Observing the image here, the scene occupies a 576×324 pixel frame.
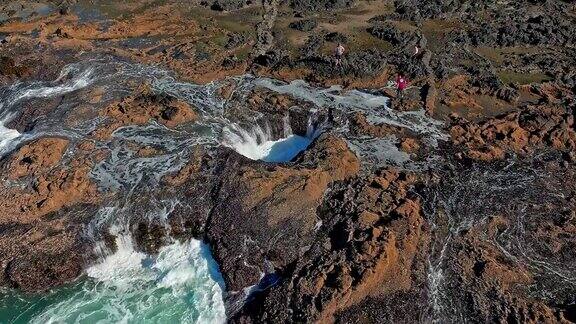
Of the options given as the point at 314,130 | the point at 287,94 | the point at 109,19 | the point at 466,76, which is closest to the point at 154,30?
the point at 109,19

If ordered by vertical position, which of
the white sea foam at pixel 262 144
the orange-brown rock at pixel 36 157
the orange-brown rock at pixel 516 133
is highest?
the orange-brown rock at pixel 36 157

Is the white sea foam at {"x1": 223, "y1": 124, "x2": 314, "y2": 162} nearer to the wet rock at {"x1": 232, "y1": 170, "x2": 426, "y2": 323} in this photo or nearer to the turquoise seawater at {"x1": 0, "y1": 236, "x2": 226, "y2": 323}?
the wet rock at {"x1": 232, "y1": 170, "x2": 426, "y2": 323}

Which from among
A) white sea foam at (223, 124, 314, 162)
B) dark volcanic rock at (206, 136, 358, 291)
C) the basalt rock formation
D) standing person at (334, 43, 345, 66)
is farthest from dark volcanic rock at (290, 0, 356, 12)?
dark volcanic rock at (206, 136, 358, 291)

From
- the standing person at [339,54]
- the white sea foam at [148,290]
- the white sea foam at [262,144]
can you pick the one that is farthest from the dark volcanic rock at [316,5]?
the white sea foam at [148,290]

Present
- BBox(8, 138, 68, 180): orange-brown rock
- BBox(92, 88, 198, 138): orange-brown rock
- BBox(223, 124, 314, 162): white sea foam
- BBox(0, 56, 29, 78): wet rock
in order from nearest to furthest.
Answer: BBox(8, 138, 68, 180): orange-brown rock, BBox(223, 124, 314, 162): white sea foam, BBox(92, 88, 198, 138): orange-brown rock, BBox(0, 56, 29, 78): wet rock

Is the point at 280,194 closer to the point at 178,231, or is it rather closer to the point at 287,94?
the point at 178,231

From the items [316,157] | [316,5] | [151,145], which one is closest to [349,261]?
[316,157]

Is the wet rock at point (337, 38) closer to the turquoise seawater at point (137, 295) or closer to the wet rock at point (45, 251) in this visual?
the turquoise seawater at point (137, 295)

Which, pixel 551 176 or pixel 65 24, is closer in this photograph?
pixel 551 176
